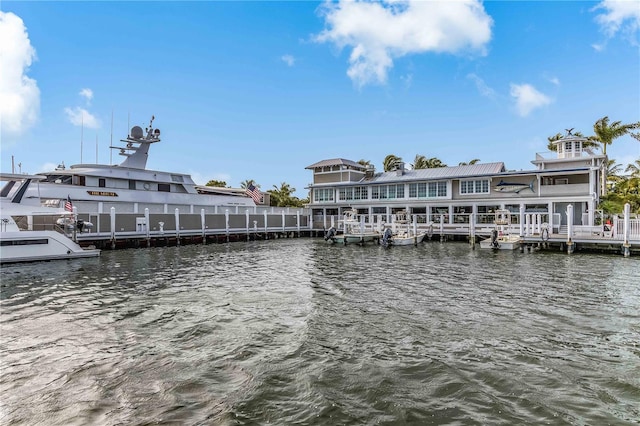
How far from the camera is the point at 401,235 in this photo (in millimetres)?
31781

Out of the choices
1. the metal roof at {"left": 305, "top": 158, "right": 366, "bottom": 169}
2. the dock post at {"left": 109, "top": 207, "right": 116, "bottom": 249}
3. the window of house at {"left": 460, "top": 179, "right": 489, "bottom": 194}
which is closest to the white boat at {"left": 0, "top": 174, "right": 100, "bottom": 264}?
the dock post at {"left": 109, "top": 207, "right": 116, "bottom": 249}

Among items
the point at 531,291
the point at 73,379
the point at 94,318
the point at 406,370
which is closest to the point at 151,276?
the point at 94,318

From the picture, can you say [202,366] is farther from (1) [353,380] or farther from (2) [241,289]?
(2) [241,289]

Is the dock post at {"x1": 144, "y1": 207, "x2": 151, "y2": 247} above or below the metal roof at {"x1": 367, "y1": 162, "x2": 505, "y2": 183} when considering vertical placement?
below

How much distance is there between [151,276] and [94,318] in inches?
265

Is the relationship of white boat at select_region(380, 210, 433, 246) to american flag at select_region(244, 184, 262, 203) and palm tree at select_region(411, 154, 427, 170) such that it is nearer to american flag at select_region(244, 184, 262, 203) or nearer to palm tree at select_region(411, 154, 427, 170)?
american flag at select_region(244, 184, 262, 203)

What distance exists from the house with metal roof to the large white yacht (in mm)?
11640

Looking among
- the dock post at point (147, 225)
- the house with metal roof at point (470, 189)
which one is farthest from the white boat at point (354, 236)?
the dock post at point (147, 225)

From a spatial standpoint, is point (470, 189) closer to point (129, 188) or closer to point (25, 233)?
point (129, 188)

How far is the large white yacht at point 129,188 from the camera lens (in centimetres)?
3048

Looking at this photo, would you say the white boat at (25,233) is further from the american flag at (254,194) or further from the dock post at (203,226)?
the american flag at (254,194)

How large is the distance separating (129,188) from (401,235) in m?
24.1

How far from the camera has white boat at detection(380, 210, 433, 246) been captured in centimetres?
2944

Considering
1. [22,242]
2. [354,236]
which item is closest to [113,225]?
[22,242]
